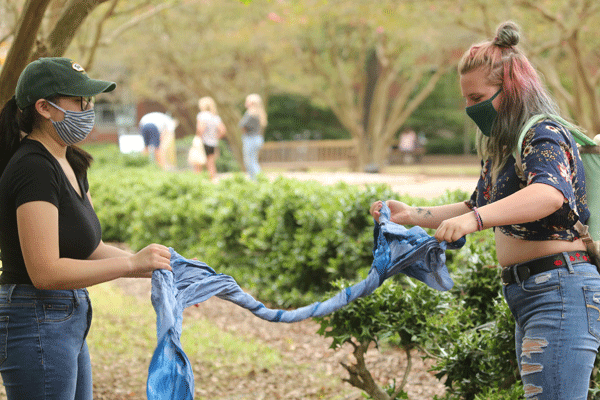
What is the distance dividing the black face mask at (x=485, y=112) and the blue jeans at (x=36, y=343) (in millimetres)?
1644

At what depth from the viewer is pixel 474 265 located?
384 cm

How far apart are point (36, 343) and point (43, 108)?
840mm

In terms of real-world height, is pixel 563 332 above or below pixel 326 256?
above

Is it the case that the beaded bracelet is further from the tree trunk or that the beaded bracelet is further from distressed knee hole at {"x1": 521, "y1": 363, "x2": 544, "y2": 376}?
the tree trunk

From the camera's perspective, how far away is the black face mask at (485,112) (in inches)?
92.5

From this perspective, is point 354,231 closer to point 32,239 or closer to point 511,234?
point 511,234

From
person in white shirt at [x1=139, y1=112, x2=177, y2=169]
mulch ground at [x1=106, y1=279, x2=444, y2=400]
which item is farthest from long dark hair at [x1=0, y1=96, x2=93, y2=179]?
person in white shirt at [x1=139, y1=112, x2=177, y2=169]

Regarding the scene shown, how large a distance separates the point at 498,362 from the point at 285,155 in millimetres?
25336

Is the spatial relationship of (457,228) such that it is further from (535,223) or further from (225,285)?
(225,285)

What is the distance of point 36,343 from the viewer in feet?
7.19

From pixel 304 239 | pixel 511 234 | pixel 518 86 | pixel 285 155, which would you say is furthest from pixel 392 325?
pixel 285 155

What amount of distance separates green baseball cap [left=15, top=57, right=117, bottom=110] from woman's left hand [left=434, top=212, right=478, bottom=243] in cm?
135

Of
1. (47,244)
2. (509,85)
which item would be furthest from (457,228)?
(47,244)

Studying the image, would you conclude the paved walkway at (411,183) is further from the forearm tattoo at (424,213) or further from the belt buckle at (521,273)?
the belt buckle at (521,273)
